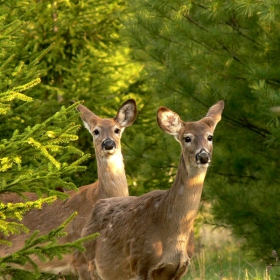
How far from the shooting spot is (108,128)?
11.0 meters

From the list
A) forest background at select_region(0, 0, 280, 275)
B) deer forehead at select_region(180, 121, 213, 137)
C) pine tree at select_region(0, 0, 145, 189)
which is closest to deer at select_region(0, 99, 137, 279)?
forest background at select_region(0, 0, 280, 275)

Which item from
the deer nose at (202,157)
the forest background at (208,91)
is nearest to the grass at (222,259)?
the forest background at (208,91)

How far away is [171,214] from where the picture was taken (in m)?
7.61

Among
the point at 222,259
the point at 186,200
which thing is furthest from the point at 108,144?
the point at 222,259

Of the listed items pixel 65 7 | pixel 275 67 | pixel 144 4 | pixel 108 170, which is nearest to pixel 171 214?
pixel 108 170

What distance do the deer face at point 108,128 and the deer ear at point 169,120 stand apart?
2.51m

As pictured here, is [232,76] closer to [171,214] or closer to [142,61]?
[142,61]

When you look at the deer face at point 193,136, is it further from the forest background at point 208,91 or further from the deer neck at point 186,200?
the forest background at point 208,91

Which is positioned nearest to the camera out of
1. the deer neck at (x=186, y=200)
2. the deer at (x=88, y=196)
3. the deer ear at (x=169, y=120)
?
the deer neck at (x=186, y=200)

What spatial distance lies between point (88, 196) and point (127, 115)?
1244 mm

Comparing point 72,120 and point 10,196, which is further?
point 10,196

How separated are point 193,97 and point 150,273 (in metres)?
4.88

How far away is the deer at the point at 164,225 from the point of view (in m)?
7.46

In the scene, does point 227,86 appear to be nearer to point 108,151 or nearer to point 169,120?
point 108,151
